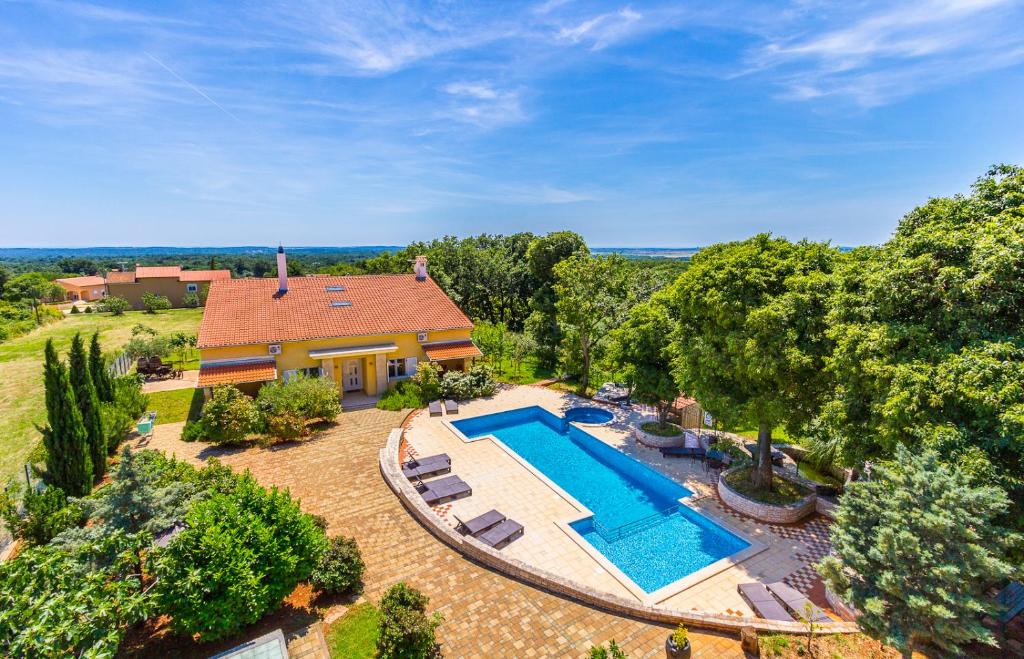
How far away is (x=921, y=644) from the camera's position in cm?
952

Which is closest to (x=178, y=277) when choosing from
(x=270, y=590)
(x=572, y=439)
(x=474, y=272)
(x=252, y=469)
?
(x=474, y=272)

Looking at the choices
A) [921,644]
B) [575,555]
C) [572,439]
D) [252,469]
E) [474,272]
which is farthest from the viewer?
[474,272]

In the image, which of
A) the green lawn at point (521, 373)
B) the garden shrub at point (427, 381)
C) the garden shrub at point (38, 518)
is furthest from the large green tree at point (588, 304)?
the garden shrub at point (38, 518)

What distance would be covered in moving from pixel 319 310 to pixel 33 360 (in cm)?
3056

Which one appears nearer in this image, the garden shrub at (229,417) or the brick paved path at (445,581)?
the brick paved path at (445,581)

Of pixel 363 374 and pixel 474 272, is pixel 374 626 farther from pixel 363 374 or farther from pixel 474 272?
pixel 474 272

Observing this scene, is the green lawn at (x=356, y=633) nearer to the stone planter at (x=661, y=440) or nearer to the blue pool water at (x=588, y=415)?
the stone planter at (x=661, y=440)

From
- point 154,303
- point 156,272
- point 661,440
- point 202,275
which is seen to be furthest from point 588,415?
point 156,272

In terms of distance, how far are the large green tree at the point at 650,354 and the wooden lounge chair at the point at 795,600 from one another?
936 cm

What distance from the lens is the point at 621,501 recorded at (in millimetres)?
17844

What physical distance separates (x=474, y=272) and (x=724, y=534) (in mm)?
32831

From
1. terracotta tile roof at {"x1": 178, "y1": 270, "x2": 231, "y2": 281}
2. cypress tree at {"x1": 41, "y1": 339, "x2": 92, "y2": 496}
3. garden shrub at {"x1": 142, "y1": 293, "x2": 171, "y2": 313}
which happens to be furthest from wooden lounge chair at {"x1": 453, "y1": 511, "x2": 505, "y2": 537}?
garden shrub at {"x1": 142, "y1": 293, "x2": 171, "y2": 313}

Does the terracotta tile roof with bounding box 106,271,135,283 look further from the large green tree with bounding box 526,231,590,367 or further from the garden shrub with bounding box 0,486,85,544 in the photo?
the garden shrub with bounding box 0,486,85,544

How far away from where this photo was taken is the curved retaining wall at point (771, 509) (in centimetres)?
1545
